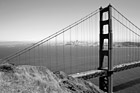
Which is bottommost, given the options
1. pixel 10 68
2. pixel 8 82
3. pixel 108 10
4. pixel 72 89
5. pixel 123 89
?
pixel 123 89

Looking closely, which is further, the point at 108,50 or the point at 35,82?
the point at 108,50

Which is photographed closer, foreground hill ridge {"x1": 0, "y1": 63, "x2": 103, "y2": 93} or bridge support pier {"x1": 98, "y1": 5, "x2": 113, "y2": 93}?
foreground hill ridge {"x1": 0, "y1": 63, "x2": 103, "y2": 93}

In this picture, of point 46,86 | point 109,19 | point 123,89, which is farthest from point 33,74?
point 123,89

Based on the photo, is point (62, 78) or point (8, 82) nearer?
point (8, 82)

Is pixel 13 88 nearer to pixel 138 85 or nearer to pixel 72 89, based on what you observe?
pixel 72 89

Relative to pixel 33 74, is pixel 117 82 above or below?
below

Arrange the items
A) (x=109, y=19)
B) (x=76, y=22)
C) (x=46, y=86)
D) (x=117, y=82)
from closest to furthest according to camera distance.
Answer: (x=46, y=86), (x=109, y=19), (x=76, y=22), (x=117, y=82)

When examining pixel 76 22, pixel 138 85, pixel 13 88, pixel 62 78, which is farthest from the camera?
pixel 138 85

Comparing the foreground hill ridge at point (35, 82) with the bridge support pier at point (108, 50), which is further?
the bridge support pier at point (108, 50)
